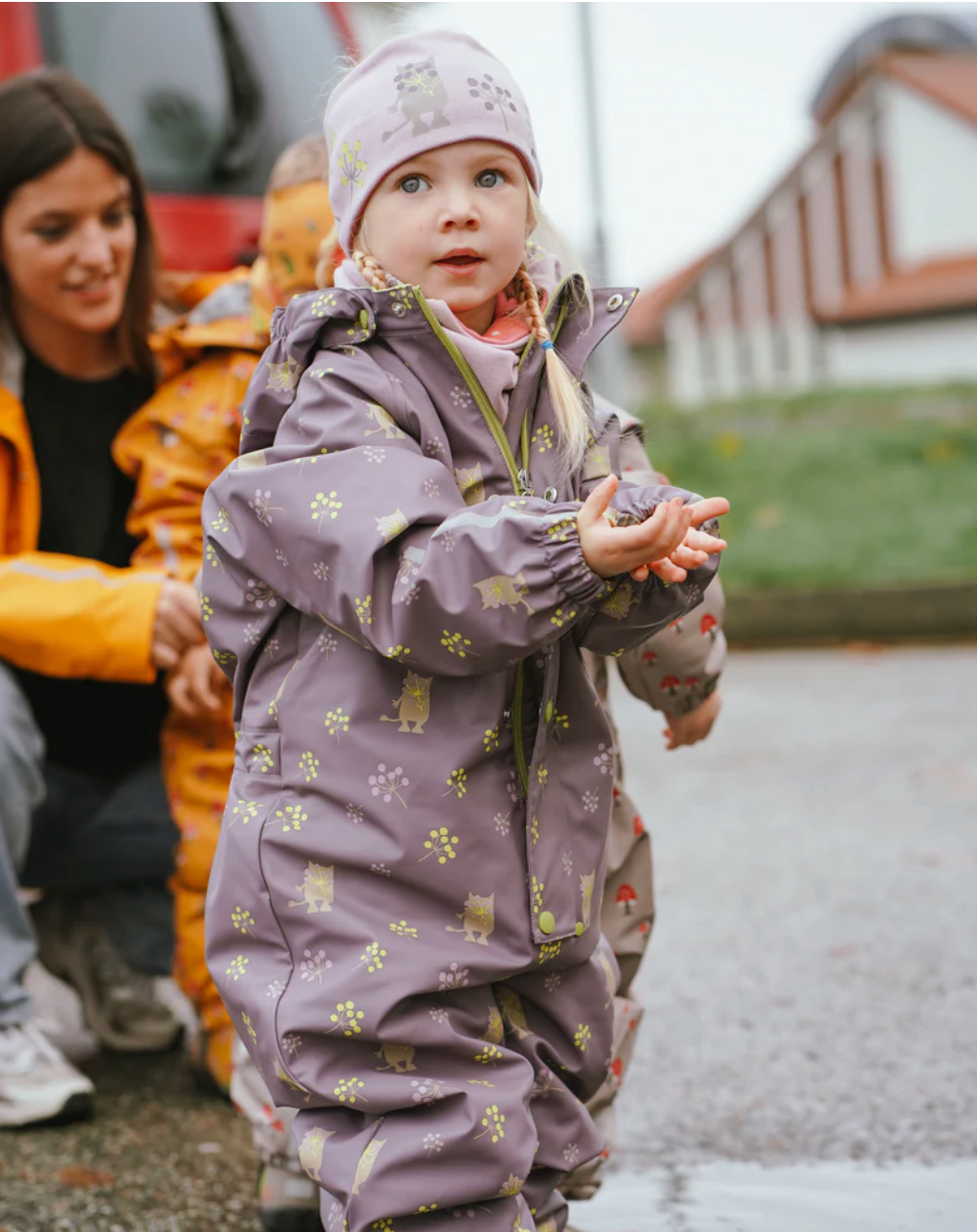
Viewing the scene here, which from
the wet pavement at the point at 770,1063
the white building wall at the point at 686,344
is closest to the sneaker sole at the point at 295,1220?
the wet pavement at the point at 770,1063

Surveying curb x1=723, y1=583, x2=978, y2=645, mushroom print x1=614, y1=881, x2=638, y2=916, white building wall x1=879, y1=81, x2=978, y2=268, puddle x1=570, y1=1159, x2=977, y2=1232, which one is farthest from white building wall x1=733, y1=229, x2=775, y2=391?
mushroom print x1=614, y1=881, x2=638, y2=916

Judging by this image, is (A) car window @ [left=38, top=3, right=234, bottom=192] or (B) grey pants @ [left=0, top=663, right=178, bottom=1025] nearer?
(B) grey pants @ [left=0, top=663, right=178, bottom=1025]

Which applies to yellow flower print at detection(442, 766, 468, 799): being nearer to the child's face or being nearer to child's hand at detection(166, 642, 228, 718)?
the child's face

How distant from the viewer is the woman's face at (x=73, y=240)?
111 inches

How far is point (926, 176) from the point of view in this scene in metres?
27.2

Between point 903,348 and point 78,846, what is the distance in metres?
24.7

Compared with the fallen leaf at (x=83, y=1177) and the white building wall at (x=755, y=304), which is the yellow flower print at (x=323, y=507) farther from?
the white building wall at (x=755, y=304)

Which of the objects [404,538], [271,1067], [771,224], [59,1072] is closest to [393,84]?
[404,538]

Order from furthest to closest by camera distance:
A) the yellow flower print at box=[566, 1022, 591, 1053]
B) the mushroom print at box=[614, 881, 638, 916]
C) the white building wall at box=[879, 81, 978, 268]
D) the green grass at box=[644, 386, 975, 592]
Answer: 1. the white building wall at box=[879, 81, 978, 268]
2. the green grass at box=[644, 386, 975, 592]
3. the mushroom print at box=[614, 881, 638, 916]
4. the yellow flower print at box=[566, 1022, 591, 1053]

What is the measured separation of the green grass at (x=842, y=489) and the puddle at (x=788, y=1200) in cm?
521

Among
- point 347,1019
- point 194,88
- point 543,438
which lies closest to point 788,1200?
point 347,1019

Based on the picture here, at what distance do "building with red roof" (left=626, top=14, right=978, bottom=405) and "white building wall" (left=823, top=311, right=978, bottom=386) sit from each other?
0.03 meters

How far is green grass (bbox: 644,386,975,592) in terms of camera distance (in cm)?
827

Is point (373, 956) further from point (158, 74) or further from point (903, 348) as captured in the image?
point (903, 348)
